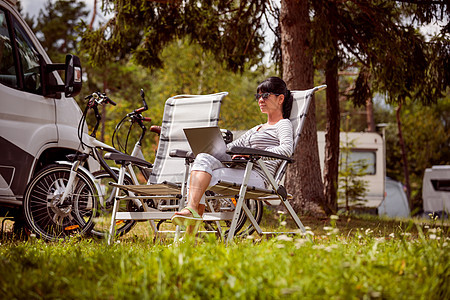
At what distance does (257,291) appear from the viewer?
2055 mm

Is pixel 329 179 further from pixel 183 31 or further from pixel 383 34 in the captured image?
pixel 183 31

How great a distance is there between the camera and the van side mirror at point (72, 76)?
15.6 ft

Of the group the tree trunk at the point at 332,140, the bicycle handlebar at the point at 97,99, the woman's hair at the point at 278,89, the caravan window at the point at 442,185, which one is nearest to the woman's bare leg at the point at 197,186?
the woman's hair at the point at 278,89

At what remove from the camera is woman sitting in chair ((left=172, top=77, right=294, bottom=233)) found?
3.76m

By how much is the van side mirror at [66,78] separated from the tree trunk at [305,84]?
3.98 m

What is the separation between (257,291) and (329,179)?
313 inches

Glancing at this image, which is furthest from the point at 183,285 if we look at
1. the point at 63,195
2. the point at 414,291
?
the point at 63,195

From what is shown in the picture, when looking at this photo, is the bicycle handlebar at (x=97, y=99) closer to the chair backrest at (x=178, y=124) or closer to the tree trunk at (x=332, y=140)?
the chair backrest at (x=178, y=124)

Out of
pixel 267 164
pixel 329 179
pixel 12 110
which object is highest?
pixel 12 110

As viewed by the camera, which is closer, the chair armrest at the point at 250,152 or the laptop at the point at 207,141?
the chair armrest at the point at 250,152

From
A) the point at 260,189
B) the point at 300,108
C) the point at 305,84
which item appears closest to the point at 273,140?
the point at 300,108

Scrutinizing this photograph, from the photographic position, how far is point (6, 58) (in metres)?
4.65

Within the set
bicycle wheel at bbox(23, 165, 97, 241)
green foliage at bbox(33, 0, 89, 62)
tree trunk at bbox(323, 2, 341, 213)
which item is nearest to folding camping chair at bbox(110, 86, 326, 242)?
bicycle wheel at bbox(23, 165, 97, 241)

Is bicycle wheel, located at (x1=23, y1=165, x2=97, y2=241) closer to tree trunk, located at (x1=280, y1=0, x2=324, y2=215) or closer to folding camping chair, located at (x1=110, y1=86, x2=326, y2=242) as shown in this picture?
folding camping chair, located at (x1=110, y1=86, x2=326, y2=242)
